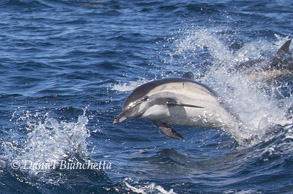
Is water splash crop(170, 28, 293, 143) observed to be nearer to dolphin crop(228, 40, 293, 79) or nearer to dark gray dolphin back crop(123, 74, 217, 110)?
dolphin crop(228, 40, 293, 79)

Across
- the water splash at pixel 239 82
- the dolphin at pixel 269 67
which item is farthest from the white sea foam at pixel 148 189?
the dolphin at pixel 269 67

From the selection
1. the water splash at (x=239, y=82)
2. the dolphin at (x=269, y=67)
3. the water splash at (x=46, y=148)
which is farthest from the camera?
the dolphin at (x=269, y=67)

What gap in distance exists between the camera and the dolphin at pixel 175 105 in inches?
370

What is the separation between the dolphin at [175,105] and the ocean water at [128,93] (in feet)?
1.36

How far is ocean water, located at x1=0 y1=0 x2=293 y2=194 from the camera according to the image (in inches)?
336

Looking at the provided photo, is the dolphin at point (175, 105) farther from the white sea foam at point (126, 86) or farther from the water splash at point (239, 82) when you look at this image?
the white sea foam at point (126, 86)

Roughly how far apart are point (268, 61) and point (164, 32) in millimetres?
6460

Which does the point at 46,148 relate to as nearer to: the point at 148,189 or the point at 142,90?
the point at 142,90

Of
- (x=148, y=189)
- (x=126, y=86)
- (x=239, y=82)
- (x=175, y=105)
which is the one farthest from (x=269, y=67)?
(x=148, y=189)

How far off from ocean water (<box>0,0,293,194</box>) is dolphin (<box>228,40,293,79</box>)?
0.58ft

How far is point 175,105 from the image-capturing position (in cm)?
951

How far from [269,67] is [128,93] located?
3579mm

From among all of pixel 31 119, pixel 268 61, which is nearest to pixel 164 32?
pixel 268 61

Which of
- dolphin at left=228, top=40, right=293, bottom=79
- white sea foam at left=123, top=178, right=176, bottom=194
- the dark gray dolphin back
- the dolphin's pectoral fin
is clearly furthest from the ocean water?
the dark gray dolphin back
